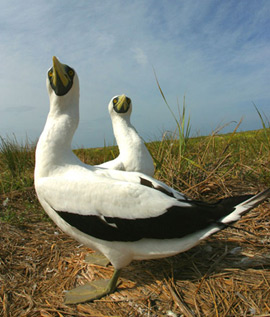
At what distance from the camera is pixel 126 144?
3740 mm

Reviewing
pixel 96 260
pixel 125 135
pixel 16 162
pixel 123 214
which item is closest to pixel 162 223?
pixel 123 214

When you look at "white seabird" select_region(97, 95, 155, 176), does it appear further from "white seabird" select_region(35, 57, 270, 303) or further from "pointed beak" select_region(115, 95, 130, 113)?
"white seabird" select_region(35, 57, 270, 303)

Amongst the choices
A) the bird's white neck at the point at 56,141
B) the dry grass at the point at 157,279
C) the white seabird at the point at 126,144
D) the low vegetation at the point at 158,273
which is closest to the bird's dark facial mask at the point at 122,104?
the white seabird at the point at 126,144

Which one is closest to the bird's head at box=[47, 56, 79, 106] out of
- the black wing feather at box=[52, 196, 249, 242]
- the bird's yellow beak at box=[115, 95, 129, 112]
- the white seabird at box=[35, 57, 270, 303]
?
the white seabird at box=[35, 57, 270, 303]

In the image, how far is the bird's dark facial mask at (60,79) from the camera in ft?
8.08

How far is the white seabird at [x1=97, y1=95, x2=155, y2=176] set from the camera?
355cm

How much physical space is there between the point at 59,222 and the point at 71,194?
0.37 metres

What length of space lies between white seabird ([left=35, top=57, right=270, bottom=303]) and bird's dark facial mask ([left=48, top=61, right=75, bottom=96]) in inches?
26.4

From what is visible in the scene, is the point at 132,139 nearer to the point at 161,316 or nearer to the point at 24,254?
the point at 24,254

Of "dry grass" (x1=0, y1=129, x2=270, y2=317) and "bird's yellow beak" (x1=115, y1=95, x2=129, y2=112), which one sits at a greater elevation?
"bird's yellow beak" (x1=115, y1=95, x2=129, y2=112)

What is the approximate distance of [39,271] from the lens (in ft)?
8.57

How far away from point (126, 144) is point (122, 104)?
71cm

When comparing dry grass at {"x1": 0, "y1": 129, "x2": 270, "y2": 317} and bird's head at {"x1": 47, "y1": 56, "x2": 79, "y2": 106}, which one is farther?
bird's head at {"x1": 47, "y1": 56, "x2": 79, "y2": 106}

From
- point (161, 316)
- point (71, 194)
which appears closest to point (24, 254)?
point (71, 194)
